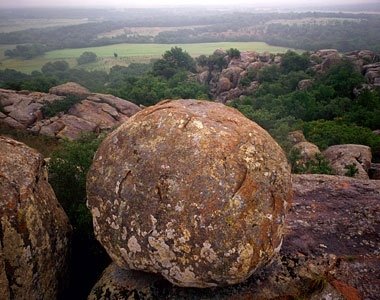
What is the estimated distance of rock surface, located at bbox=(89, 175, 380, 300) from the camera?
8.62 metres

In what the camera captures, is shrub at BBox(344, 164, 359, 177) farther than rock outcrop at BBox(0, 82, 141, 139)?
No

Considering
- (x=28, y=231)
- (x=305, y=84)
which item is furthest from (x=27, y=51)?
(x=28, y=231)

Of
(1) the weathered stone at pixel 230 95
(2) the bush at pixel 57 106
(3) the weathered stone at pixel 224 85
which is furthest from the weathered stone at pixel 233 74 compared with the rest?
(2) the bush at pixel 57 106

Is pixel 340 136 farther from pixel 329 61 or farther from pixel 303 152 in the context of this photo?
pixel 329 61

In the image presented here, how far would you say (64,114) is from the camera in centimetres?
3809

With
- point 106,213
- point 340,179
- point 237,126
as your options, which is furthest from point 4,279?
point 340,179

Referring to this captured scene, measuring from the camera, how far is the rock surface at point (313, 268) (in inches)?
340

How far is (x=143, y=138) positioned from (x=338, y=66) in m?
59.8

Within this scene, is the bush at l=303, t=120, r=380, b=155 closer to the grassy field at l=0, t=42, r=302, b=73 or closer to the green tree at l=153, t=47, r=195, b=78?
the green tree at l=153, t=47, r=195, b=78

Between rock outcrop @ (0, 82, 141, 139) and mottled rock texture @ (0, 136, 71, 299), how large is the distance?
23270mm

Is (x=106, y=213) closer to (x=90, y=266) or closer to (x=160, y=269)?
(x=160, y=269)

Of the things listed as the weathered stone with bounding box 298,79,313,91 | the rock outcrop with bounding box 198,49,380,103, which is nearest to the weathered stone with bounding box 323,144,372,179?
the rock outcrop with bounding box 198,49,380,103

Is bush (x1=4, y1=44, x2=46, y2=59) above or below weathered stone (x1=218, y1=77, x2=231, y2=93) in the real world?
below

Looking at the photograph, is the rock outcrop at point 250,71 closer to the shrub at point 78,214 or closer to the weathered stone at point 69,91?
the weathered stone at point 69,91
